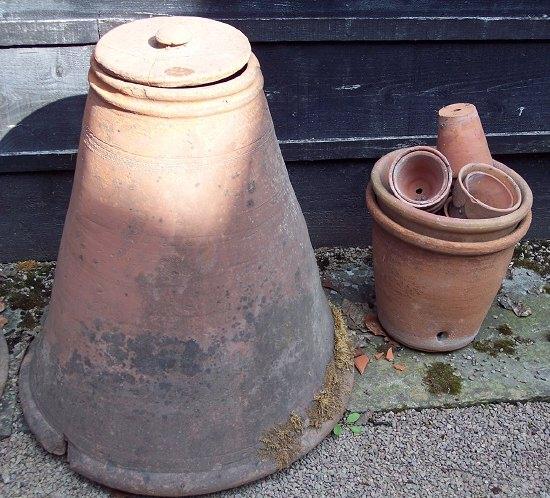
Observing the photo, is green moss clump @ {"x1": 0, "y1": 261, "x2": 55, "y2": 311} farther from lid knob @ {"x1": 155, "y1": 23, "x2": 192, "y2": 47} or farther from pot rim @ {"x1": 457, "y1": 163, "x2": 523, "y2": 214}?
pot rim @ {"x1": 457, "y1": 163, "x2": 523, "y2": 214}

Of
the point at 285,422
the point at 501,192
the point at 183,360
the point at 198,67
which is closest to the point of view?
the point at 198,67

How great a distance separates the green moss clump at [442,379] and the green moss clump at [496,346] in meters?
0.19

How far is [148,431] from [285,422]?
0.45 m

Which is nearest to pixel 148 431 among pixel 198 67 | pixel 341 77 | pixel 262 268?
pixel 262 268

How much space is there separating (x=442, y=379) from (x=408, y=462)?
1.40 feet

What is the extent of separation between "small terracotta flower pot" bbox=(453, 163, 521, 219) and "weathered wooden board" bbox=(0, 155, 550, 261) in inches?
28.0

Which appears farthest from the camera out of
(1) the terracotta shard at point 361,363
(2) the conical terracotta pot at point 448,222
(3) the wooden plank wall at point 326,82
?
(3) the wooden plank wall at point 326,82

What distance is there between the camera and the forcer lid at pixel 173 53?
5.75 ft

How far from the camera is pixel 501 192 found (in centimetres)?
254

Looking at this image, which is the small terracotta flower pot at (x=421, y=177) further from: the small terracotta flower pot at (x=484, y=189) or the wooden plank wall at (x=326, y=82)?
the wooden plank wall at (x=326, y=82)

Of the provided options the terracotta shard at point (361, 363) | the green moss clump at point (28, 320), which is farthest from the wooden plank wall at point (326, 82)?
the terracotta shard at point (361, 363)

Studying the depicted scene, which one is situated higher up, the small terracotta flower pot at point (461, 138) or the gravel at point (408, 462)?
the small terracotta flower pot at point (461, 138)

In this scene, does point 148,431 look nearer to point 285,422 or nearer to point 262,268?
point 285,422

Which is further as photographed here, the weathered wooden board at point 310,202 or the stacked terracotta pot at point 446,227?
the weathered wooden board at point 310,202
